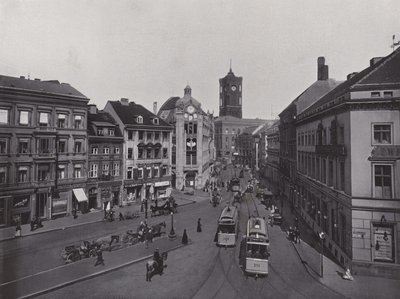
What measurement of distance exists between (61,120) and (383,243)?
35162 millimetres

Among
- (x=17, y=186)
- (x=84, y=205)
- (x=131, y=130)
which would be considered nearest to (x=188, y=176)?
(x=131, y=130)

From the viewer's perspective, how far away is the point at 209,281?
1795cm

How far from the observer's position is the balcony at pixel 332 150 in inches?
832

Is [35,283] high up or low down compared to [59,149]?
down

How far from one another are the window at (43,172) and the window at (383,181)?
33.5 meters

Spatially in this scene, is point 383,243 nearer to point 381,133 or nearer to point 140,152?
point 381,133

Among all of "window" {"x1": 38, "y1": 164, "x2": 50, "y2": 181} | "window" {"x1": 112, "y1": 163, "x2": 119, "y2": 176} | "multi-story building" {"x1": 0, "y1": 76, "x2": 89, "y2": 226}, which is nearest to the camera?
"multi-story building" {"x1": 0, "y1": 76, "x2": 89, "y2": 226}

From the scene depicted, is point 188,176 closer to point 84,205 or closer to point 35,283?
point 84,205

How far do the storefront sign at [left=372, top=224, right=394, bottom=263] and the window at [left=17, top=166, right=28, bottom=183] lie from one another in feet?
112

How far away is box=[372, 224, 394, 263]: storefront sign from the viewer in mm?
19062

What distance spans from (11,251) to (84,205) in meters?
14.3

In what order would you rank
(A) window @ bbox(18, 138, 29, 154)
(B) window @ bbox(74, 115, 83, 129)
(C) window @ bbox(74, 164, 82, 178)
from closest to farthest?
1. (A) window @ bbox(18, 138, 29, 154)
2. (B) window @ bbox(74, 115, 83, 129)
3. (C) window @ bbox(74, 164, 82, 178)

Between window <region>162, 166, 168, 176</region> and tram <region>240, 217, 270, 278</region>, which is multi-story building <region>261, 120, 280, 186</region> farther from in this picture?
tram <region>240, 217, 270, 278</region>

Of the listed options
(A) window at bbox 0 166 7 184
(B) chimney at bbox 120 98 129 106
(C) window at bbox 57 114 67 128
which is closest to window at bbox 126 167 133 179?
(C) window at bbox 57 114 67 128
